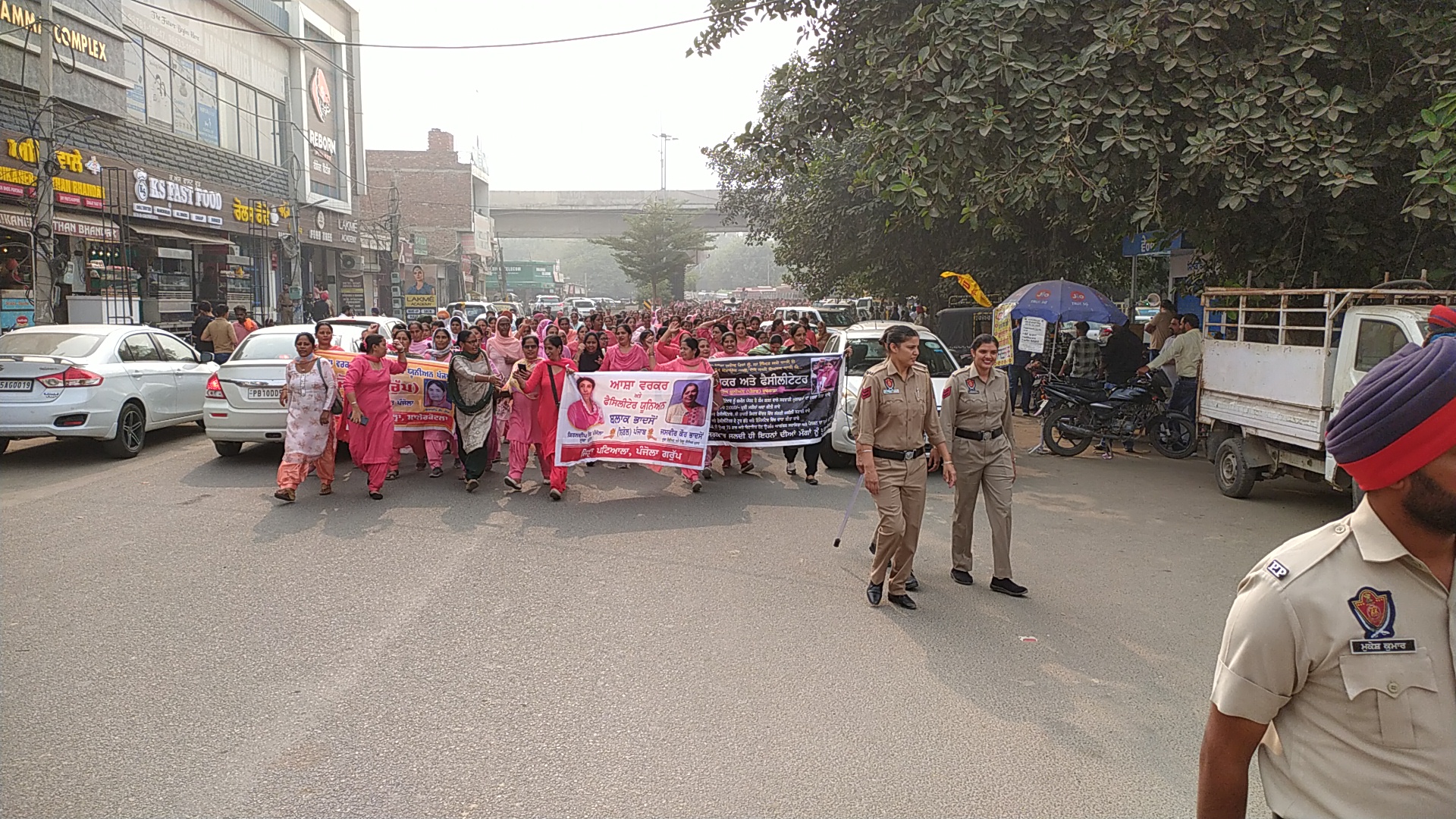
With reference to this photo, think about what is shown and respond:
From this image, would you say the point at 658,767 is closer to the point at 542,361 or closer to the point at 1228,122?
the point at 542,361

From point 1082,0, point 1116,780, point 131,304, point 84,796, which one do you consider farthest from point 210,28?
point 1116,780

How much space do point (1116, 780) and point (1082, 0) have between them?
950 centimetres

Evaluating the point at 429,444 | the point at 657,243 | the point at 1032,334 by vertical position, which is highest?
the point at 657,243

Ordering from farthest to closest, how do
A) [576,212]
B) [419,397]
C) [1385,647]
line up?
1. [576,212]
2. [419,397]
3. [1385,647]

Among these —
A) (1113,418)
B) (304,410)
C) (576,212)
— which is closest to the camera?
(304,410)

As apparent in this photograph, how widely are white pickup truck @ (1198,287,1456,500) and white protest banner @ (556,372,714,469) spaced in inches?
212

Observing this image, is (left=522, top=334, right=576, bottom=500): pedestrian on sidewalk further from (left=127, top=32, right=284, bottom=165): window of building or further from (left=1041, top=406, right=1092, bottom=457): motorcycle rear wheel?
(left=127, top=32, right=284, bottom=165): window of building

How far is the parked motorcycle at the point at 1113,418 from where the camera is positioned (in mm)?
12578

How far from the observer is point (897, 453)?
6238mm

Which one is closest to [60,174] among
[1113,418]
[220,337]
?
[220,337]

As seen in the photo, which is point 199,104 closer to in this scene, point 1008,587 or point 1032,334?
point 1032,334

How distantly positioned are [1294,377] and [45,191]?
18286 millimetres

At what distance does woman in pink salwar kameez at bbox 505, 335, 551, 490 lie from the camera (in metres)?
9.87

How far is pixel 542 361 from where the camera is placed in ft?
32.6
